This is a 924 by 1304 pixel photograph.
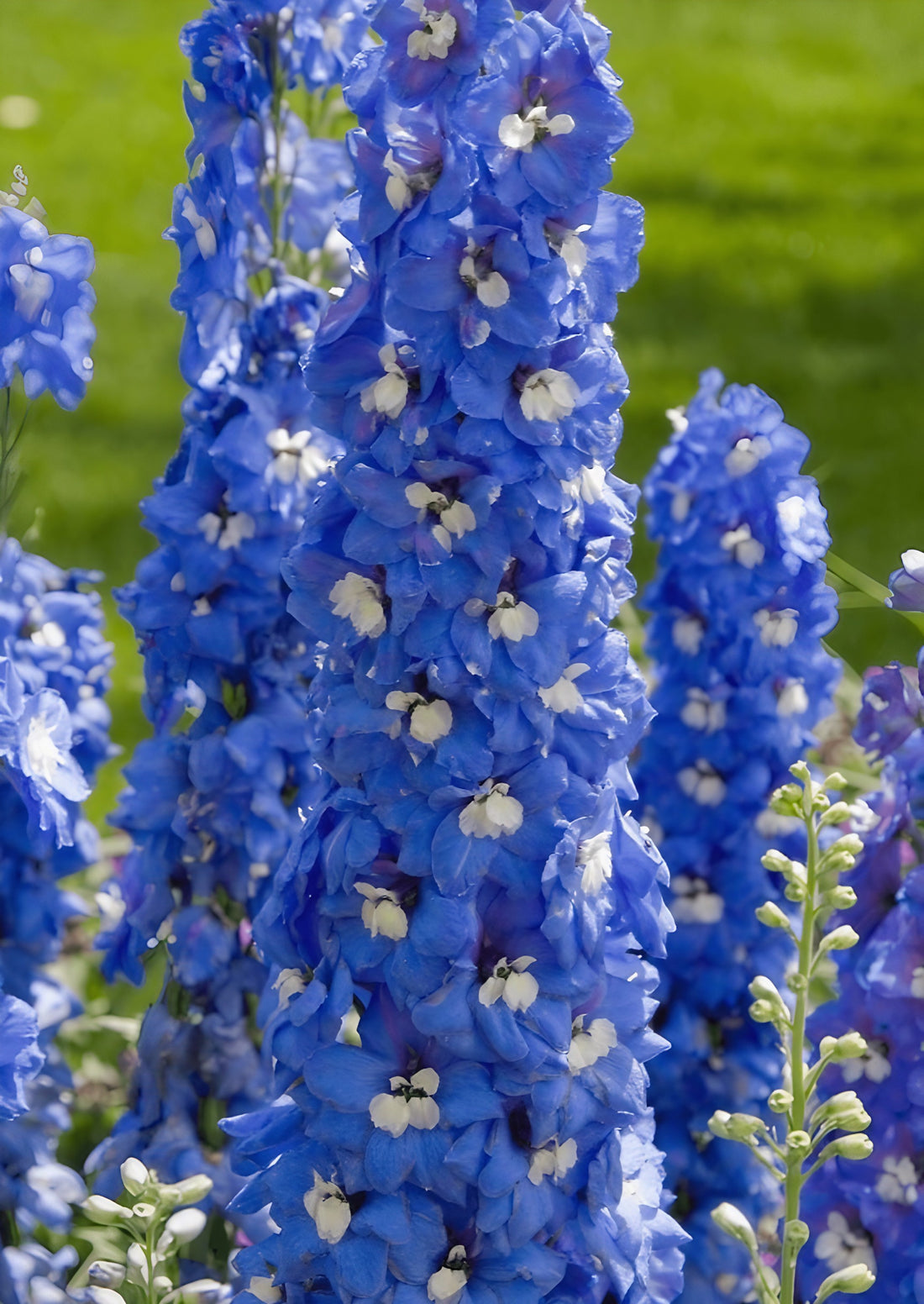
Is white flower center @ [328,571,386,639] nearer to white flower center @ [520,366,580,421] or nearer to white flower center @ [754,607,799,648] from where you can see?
white flower center @ [520,366,580,421]

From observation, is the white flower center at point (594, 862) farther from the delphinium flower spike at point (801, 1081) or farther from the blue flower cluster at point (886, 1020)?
the blue flower cluster at point (886, 1020)

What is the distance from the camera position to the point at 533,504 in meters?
1.17

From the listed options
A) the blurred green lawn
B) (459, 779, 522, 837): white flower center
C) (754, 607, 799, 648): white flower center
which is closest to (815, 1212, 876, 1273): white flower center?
(754, 607, 799, 648): white flower center

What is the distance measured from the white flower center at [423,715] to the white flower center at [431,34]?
414mm

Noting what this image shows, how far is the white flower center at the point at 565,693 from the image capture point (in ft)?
3.91

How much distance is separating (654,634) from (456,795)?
75 cm

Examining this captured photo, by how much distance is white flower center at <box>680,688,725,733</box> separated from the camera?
71.6 inches

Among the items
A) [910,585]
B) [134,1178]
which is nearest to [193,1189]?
[134,1178]

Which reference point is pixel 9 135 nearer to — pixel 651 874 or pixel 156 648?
pixel 156 648

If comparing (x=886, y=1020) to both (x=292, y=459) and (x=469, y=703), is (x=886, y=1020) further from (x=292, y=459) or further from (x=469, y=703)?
(x=292, y=459)

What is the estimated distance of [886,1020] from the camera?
1.52 metres

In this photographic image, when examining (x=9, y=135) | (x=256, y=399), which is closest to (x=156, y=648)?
(x=256, y=399)

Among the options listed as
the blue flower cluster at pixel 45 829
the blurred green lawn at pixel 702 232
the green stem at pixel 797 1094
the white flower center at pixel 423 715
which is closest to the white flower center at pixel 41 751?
the blue flower cluster at pixel 45 829

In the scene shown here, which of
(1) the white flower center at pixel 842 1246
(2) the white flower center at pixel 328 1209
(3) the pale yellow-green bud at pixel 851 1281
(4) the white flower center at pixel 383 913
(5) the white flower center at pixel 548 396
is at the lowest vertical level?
(1) the white flower center at pixel 842 1246
